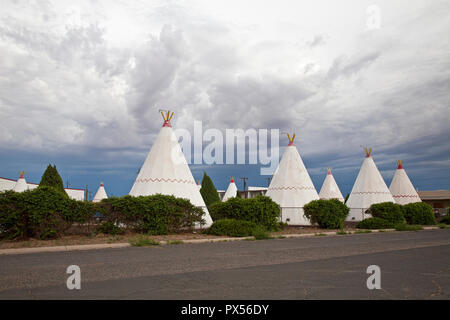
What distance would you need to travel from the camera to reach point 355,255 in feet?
28.2

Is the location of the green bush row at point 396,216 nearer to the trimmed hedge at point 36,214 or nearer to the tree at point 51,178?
the trimmed hedge at point 36,214

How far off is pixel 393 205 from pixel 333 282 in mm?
19092

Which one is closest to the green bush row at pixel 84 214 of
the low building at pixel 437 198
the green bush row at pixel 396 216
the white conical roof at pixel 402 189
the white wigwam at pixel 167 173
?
the white wigwam at pixel 167 173

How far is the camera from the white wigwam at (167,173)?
16.6 m

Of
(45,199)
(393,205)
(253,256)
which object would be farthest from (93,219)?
(393,205)

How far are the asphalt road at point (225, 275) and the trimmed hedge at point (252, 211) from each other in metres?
7.46

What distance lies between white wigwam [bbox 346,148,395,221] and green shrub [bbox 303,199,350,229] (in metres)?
8.51

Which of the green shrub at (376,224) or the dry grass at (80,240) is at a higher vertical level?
the dry grass at (80,240)

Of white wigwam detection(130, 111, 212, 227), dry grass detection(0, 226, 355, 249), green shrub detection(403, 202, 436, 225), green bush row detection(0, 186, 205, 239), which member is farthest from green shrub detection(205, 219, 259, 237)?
green shrub detection(403, 202, 436, 225)

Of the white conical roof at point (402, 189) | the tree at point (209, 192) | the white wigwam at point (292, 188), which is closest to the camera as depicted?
the white wigwam at point (292, 188)

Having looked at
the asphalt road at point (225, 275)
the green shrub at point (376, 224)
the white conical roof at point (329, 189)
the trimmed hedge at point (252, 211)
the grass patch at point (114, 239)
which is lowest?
the green shrub at point (376, 224)

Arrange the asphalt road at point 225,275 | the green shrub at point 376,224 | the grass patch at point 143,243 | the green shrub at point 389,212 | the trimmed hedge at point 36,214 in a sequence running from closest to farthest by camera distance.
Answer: the asphalt road at point 225,275 < the grass patch at point 143,243 < the trimmed hedge at point 36,214 < the green shrub at point 376,224 < the green shrub at point 389,212

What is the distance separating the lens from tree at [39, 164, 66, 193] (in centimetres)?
2430
